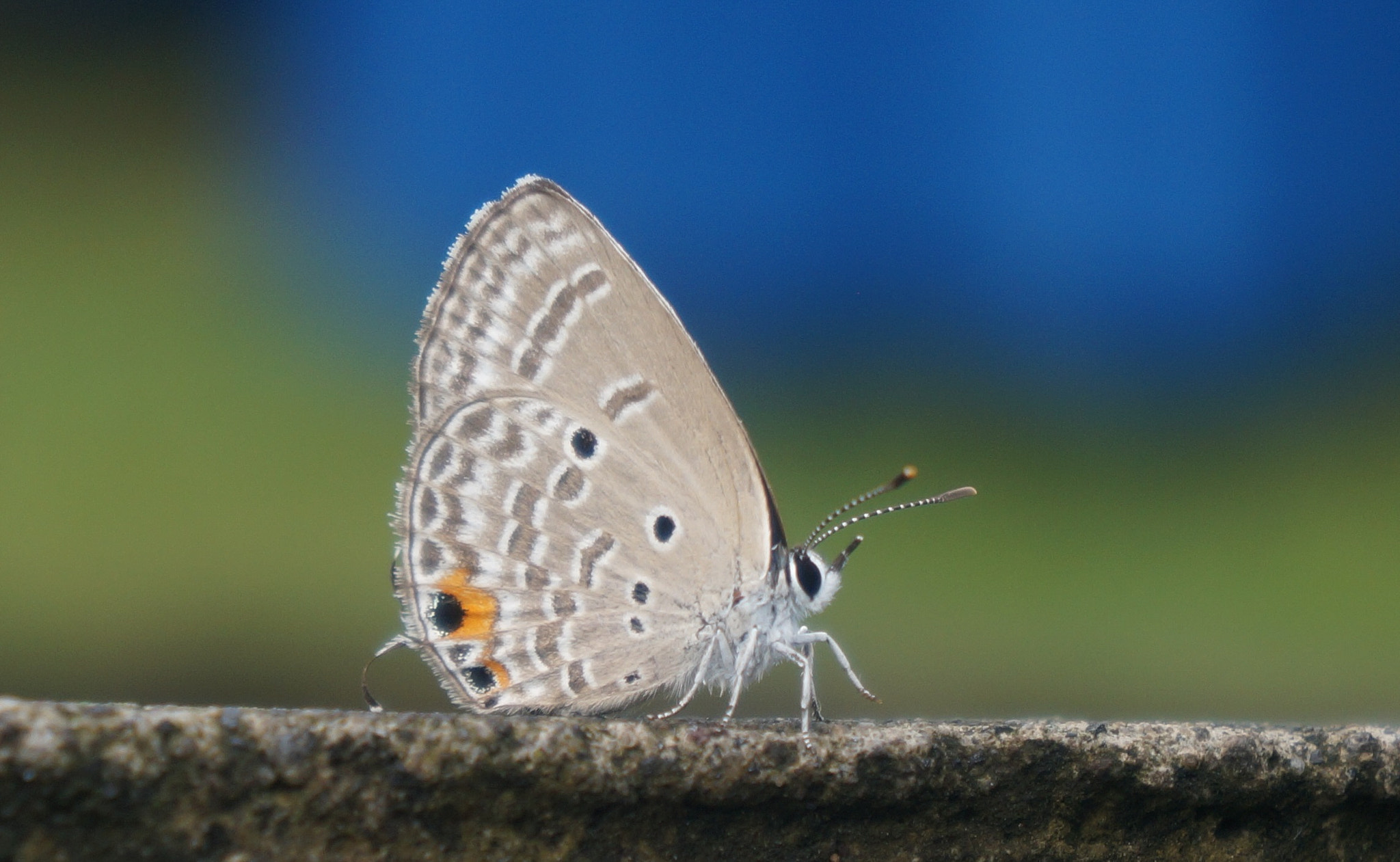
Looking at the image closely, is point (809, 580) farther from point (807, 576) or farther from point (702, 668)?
point (702, 668)

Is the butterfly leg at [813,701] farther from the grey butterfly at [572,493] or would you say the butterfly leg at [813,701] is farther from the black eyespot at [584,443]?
the black eyespot at [584,443]

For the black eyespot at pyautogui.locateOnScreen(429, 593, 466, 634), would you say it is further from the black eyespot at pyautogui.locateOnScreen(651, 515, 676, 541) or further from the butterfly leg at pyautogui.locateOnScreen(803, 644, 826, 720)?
the butterfly leg at pyautogui.locateOnScreen(803, 644, 826, 720)

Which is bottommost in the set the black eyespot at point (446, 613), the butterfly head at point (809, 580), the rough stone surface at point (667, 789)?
the rough stone surface at point (667, 789)

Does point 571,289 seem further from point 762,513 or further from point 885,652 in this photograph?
point 885,652

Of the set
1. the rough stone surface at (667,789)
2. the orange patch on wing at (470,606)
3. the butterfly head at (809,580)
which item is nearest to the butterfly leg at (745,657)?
the butterfly head at (809,580)

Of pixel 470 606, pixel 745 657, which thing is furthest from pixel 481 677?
pixel 745 657

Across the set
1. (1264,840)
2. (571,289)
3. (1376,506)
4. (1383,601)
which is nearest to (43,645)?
(571,289)

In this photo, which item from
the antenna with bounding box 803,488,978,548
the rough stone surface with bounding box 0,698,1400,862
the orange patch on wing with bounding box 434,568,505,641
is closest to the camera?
the rough stone surface with bounding box 0,698,1400,862

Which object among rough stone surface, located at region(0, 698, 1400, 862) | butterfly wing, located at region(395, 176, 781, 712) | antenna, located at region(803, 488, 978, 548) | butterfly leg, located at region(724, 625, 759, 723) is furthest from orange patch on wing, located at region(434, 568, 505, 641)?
rough stone surface, located at region(0, 698, 1400, 862)
